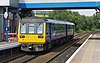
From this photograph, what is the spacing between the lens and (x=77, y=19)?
341 ft

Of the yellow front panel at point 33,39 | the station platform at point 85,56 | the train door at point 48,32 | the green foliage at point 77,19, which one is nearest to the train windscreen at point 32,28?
the yellow front panel at point 33,39

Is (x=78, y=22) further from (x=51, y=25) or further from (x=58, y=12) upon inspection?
(x=51, y=25)

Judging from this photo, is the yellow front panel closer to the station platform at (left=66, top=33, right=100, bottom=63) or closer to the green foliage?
the station platform at (left=66, top=33, right=100, bottom=63)

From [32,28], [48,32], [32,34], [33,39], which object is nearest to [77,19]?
[48,32]

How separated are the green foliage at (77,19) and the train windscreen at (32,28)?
143 feet

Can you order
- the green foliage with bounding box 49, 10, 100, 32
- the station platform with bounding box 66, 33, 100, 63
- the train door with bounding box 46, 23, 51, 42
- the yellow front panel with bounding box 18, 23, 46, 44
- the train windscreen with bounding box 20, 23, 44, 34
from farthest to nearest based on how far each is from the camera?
the green foliage with bounding box 49, 10, 100, 32, the train door with bounding box 46, 23, 51, 42, the train windscreen with bounding box 20, 23, 44, 34, the yellow front panel with bounding box 18, 23, 46, 44, the station platform with bounding box 66, 33, 100, 63

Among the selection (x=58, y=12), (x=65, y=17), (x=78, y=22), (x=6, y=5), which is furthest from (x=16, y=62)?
(x=78, y=22)

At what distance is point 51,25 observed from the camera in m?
24.9

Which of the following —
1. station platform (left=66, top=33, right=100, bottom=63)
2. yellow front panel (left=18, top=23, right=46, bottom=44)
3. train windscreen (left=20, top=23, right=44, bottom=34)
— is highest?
train windscreen (left=20, top=23, right=44, bottom=34)

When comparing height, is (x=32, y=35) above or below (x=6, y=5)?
below

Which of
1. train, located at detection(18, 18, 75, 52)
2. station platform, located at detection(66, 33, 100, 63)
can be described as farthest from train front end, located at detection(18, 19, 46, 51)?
station platform, located at detection(66, 33, 100, 63)

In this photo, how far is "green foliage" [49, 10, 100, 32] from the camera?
3511 inches

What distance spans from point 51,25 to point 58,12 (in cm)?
7345

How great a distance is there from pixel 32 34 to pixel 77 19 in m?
82.5
